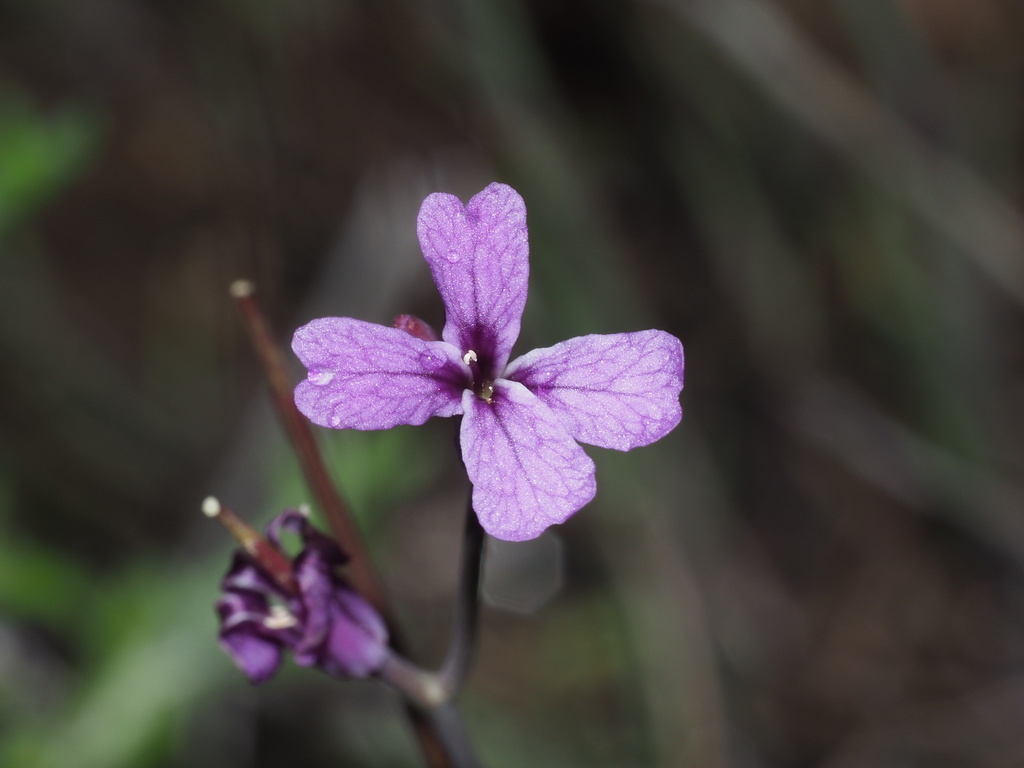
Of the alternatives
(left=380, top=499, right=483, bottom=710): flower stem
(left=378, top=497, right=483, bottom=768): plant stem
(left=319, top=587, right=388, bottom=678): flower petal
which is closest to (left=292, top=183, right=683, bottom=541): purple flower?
(left=380, top=499, right=483, bottom=710): flower stem

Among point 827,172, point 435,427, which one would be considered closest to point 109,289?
point 435,427

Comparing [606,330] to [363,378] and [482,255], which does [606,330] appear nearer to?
[482,255]

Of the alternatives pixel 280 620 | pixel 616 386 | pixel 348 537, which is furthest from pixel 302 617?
pixel 616 386

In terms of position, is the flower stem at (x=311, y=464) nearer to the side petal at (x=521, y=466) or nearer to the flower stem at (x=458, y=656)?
the flower stem at (x=458, y=656)

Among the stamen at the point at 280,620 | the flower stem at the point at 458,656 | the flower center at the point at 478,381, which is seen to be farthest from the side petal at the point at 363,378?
the stamen at the point at 280,620

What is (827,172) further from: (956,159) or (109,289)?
(109,289)
